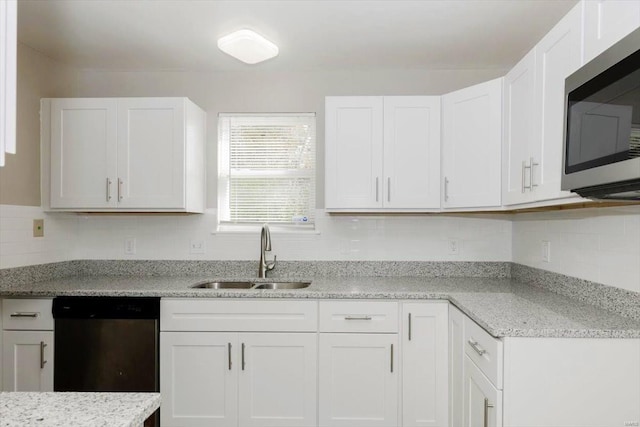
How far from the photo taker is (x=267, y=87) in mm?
3066

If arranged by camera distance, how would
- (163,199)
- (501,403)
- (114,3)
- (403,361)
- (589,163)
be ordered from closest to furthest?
(589,163)
(501,403)
(114,3)
(403,361)
(163,199)

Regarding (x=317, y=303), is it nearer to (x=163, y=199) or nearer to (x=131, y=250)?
(x=163, y=199)

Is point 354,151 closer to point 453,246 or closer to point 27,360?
point 453,246

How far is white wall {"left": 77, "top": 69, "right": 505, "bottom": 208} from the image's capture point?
3.02m

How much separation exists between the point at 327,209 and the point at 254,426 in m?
1.36

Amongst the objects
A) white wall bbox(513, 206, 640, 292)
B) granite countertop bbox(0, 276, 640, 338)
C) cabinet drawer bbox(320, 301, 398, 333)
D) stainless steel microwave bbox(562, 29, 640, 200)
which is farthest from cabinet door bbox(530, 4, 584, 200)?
cabinet drawer bbox(320, 301, 398, 333)

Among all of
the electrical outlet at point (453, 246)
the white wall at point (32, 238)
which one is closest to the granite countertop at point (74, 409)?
the white wall at point (32, 238)

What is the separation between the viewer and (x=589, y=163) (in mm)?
1271

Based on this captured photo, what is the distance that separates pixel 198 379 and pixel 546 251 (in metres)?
2.16

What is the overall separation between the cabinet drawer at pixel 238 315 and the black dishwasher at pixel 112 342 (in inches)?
4.0

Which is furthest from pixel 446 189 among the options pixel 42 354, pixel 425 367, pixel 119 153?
pixel 42 354

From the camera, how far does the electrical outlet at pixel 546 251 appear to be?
2430 millimetres

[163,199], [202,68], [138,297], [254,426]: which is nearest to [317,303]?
[254,426]

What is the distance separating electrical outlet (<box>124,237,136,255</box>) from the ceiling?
126 cm
